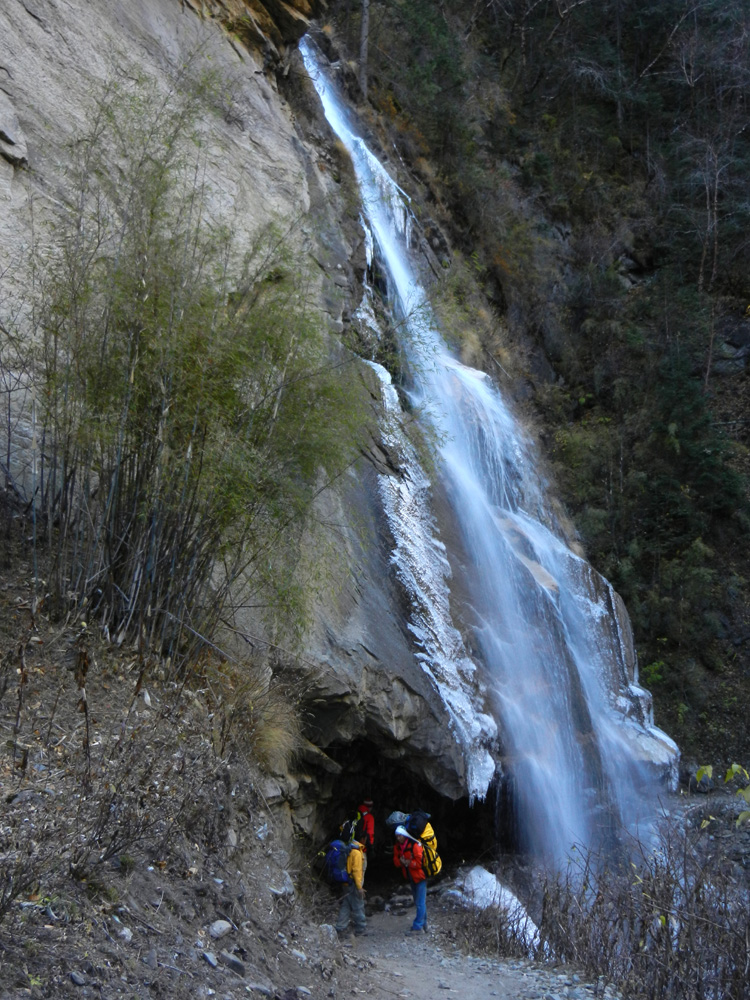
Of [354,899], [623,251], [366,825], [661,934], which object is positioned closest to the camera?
[661,934]

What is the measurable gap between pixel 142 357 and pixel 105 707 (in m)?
2.21

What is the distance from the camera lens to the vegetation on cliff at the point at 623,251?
1709cm

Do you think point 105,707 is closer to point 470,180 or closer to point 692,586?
point 692,586

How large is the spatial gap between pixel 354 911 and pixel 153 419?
13.9ft

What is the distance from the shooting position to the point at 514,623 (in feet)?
34.5

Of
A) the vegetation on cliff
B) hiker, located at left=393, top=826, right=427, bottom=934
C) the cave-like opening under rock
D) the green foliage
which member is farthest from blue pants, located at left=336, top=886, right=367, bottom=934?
the vegetation on cliff

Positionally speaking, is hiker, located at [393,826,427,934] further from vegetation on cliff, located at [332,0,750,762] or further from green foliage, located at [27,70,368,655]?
vegetation on cliff, located at [332,0,750,762]

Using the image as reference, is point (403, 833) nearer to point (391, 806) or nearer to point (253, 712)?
point (253, 712)

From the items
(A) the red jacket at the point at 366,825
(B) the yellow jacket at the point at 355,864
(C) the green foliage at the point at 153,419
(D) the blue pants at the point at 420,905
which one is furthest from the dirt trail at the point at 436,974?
(C) the green foliage at the point at 153,419

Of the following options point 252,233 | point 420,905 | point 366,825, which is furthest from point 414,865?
point 252,233

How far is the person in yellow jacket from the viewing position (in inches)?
271

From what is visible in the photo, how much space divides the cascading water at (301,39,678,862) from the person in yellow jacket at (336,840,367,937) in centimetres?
182

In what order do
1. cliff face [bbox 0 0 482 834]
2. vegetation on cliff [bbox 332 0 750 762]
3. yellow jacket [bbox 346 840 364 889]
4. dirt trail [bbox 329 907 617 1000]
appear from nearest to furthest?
dirt trail [bbox 329 907 617 1000] → yellow jacket [bbox 346 840 364 889] → cliff face [bbox 0 0 482 834] → vegetation on cliff [bbox 332 0 750 762]

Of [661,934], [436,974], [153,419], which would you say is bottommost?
[436,974]
